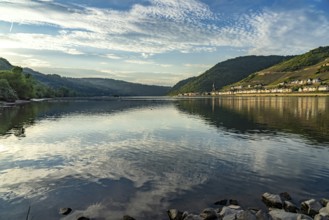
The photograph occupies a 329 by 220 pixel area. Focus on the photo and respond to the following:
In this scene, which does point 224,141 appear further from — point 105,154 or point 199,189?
point 199,189

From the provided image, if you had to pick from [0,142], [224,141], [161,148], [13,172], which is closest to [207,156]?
[161,148]

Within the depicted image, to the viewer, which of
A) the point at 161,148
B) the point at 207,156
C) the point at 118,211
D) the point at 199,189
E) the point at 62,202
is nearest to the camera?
the point at 118,211

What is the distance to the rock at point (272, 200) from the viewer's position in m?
23.0

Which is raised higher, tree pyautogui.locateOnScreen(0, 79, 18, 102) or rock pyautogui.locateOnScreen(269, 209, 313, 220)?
tree pyautogui.locateOnScreen(0, 79, 18, 102)

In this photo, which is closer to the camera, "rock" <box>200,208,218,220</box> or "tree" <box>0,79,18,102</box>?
"rock" <box>200,208,218,220</box>

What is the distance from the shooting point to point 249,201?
80.2 ft

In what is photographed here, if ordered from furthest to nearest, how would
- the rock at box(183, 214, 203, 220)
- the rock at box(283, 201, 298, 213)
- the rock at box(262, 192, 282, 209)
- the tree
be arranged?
the tree, the rock at box(262, 192, 282, 209), the rock at box(283, 201, 298, 213), the rock at box(183, 214, 203, 220)

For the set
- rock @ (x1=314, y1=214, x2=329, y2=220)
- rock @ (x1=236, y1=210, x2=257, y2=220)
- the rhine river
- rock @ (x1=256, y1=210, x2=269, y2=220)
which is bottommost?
the rhine river

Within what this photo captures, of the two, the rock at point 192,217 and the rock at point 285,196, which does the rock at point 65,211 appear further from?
the rock at point 285,196

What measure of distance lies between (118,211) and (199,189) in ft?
26.9

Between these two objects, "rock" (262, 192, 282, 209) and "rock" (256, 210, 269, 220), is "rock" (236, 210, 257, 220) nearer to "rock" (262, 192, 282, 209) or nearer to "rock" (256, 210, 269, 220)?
"rock" (256, 210, 269, 220)

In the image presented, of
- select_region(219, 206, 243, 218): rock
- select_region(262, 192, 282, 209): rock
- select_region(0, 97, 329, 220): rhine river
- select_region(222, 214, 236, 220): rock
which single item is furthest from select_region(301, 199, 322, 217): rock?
select_region(222, 214, 236, 220): rock

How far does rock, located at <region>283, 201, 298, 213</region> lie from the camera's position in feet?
72.1

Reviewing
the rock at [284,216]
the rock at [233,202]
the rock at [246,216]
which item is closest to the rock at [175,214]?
the rock at [246,216]
